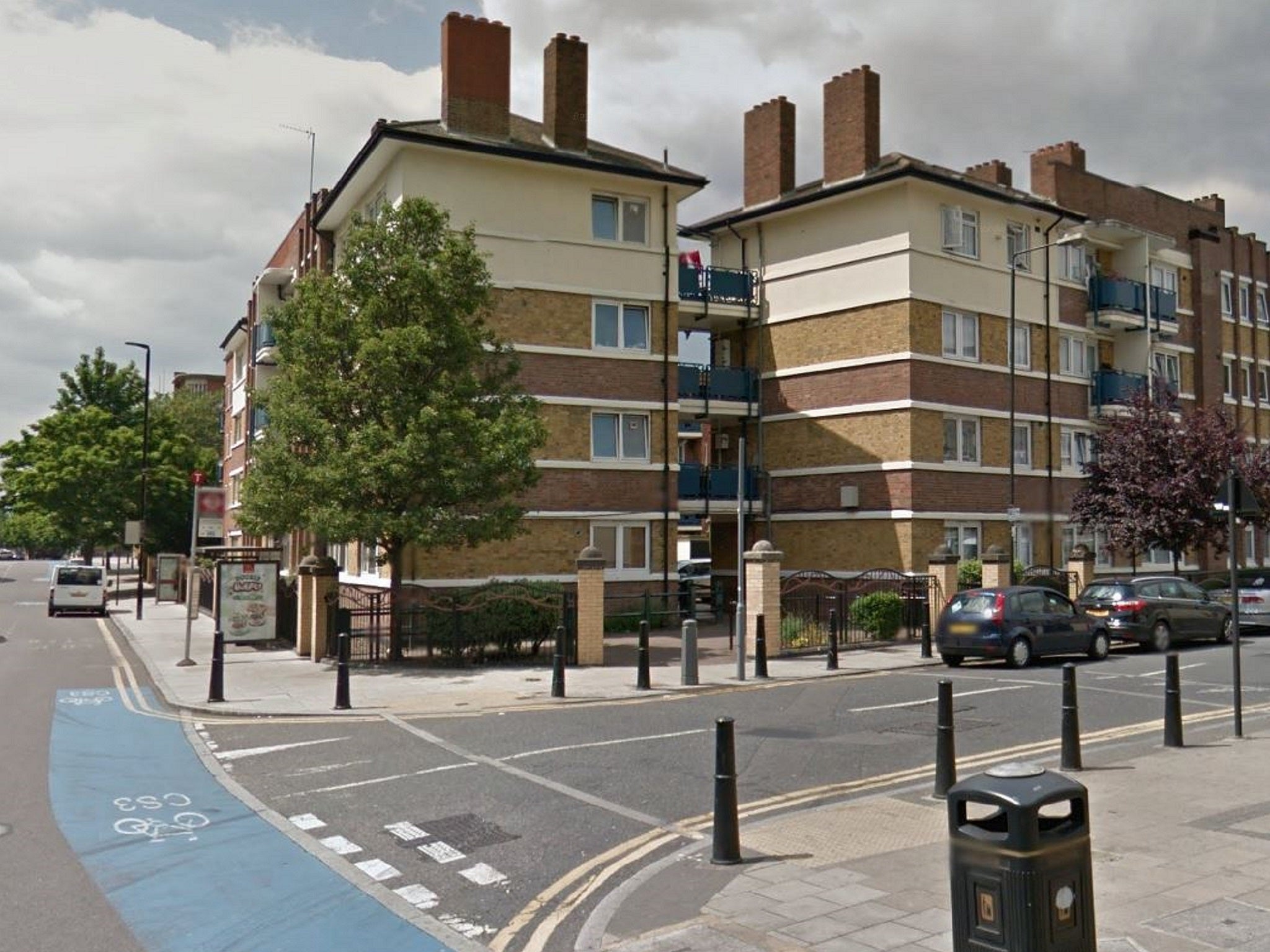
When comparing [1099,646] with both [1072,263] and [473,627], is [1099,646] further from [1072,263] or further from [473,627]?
[1072,263]

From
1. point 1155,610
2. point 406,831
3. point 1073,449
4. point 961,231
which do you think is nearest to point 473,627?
point 406,831

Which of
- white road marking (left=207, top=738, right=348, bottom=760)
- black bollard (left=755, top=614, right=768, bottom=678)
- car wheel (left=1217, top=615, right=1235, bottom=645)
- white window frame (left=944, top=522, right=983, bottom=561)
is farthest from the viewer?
white window frame (left=944, top=522, right=983, bottom=561)

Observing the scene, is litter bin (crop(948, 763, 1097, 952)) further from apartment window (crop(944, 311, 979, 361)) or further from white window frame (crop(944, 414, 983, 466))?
apartment window (crop(944, 311, 979, 361))

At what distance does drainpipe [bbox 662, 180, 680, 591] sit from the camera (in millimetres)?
28734

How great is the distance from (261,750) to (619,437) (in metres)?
17.0

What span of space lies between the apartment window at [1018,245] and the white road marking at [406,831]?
91.9 feet

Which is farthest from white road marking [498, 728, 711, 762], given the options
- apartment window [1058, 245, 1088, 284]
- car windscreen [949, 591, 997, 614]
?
apartment window [1058, 245, 1088, 284]

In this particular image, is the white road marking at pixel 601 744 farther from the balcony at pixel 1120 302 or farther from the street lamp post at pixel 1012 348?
the balcony at pixel 1120 302

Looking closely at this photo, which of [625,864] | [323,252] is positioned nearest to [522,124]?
[323,252]

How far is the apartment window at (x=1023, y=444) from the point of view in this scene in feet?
107

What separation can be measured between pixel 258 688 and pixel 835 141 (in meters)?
22.6

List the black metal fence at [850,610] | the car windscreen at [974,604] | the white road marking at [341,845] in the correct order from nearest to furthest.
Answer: the white road marking at [341,845] → the car windscreen at [974,604] → the black metal fence at [850,610]

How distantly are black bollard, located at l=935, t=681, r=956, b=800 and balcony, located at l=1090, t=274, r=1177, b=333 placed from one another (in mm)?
29458

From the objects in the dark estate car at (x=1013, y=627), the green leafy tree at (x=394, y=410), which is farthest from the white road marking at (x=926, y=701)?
the green leafy tree at (x=394, y=410)
